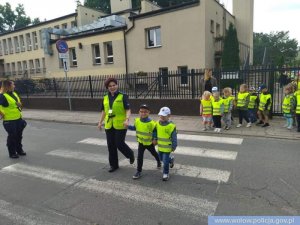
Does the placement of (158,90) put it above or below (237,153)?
above

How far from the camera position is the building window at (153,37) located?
19.8m

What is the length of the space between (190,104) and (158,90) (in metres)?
1.68

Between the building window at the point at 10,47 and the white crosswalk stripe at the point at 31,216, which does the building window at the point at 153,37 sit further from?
the building window at the point at 10,47

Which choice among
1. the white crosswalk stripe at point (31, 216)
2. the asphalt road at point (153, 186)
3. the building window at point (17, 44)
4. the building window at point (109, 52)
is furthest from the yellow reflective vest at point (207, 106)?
the building window at point (17, 44)

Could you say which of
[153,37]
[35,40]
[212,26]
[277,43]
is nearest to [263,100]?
[212,26]

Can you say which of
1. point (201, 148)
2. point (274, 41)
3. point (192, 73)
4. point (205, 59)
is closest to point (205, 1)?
point (205, 59)

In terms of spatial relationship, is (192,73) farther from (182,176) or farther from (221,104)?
(182,176)

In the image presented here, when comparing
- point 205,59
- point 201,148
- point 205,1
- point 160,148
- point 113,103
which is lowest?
point 201,148

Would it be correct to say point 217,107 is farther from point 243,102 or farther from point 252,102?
point 252,102

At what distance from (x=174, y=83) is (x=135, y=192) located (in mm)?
7721

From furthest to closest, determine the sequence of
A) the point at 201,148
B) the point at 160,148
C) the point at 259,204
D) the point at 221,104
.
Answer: the point at 221,104, the point at 201,148, the point at 160,148, the point at 259,204

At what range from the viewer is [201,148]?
6.81 meters

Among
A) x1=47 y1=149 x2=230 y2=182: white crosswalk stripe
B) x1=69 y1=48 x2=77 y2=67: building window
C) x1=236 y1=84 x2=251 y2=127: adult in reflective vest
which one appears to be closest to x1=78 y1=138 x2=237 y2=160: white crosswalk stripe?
x1=47 y1=149 x2=230 y2=182: white crosswalk stripe

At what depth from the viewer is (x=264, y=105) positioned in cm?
867
